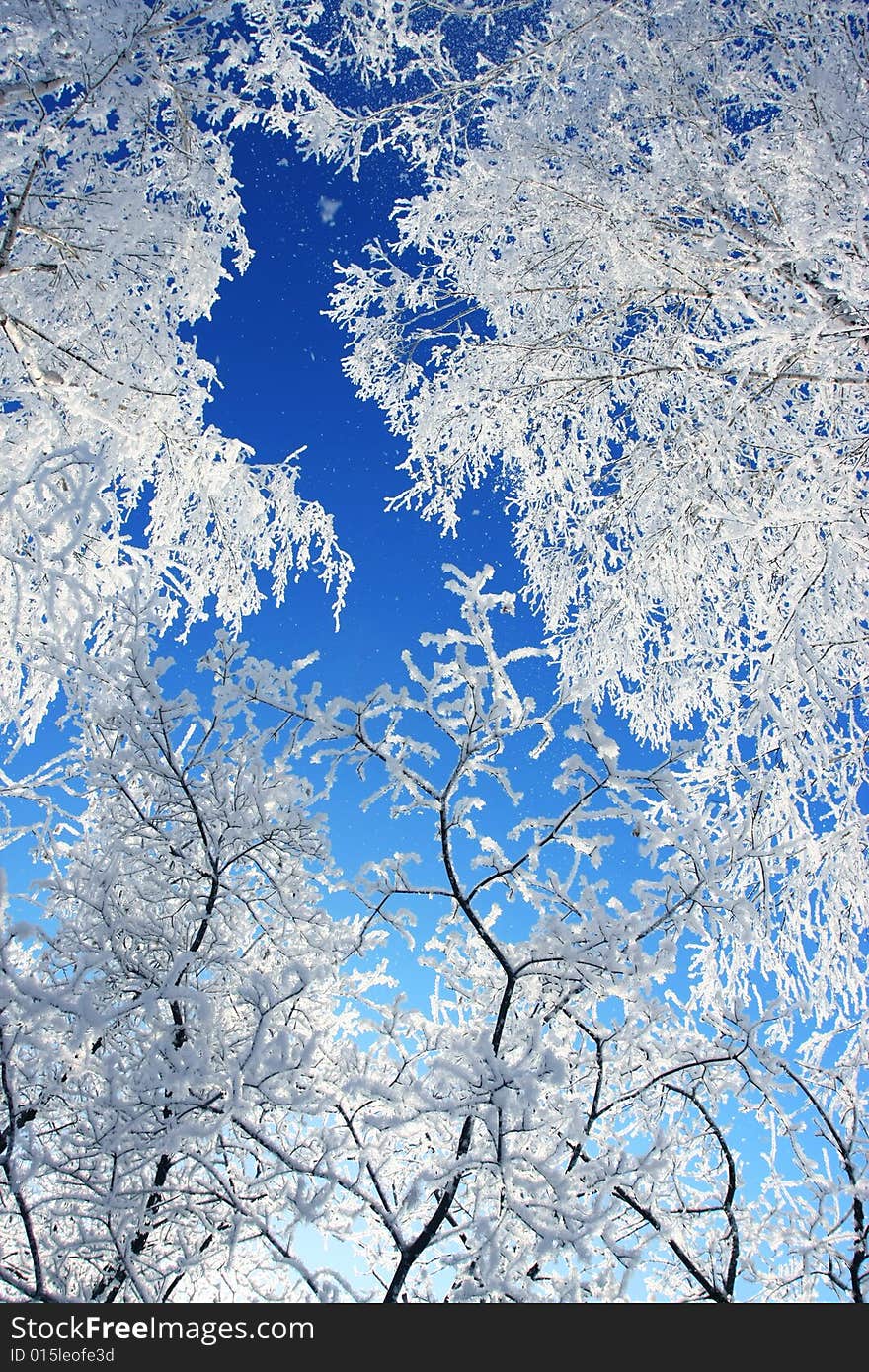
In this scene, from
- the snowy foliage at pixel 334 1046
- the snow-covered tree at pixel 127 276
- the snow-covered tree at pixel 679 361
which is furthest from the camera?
the snow-covered tree at pixel 127 276

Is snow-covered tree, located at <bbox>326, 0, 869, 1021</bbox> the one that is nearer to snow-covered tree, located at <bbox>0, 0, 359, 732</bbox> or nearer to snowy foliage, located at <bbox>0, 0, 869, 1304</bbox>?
snowy foliage, located at <bbox>0, 0, 869, 1304</bbox>

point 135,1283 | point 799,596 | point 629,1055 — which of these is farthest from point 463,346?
point 135,1283

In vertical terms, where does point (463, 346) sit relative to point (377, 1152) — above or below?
above

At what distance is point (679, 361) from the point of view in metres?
4.45

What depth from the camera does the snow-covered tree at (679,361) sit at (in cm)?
308

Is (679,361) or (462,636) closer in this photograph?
(462,636)

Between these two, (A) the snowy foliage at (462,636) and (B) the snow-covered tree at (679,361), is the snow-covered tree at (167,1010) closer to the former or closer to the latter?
(A) the snowy foliage at (462,636)

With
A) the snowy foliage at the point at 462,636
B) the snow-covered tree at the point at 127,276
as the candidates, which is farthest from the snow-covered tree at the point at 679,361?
the snow-covered tree at the point at 127,276

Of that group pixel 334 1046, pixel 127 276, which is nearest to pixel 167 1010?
pixel 334 1046

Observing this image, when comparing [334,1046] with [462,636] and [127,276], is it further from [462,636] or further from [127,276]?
[127,276]
